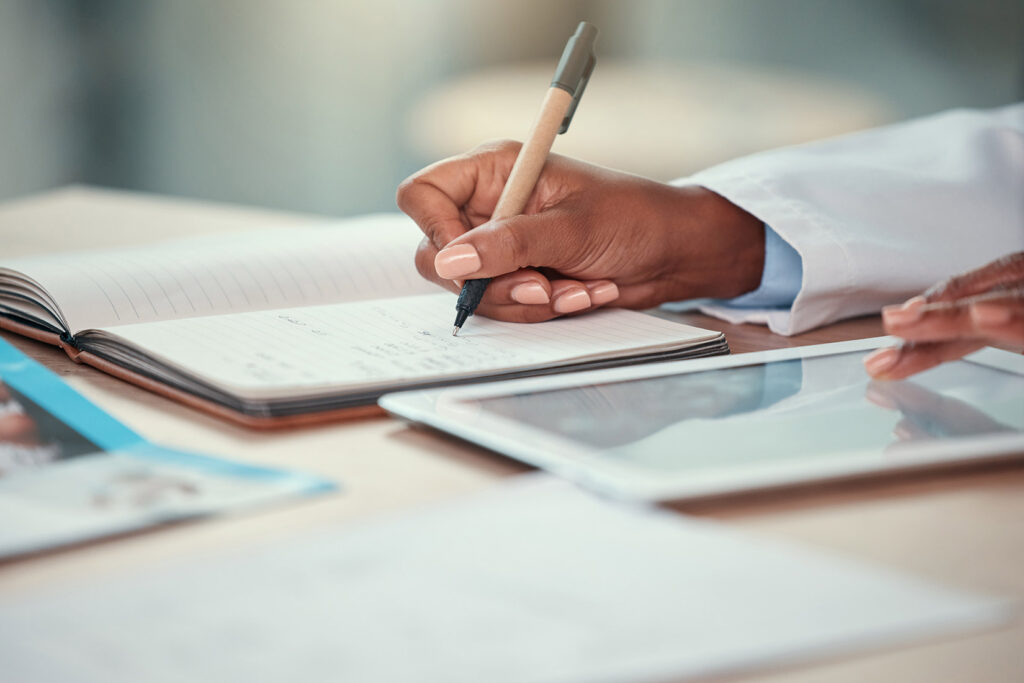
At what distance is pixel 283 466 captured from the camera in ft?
1.69

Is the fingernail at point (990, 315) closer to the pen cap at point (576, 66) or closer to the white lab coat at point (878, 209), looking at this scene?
the white lab coat at point (878, 209)

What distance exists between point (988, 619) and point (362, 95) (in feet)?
12.3

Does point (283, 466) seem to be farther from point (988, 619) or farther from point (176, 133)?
point (176, 133)

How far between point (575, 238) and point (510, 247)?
0.08 m

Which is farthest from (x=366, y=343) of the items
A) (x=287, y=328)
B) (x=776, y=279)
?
(x=776, y=279)

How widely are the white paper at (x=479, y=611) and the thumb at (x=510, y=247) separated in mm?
388

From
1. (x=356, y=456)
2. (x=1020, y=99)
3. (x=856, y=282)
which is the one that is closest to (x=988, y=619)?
(x=356, y=456)

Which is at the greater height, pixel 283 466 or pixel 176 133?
pixel 283 466

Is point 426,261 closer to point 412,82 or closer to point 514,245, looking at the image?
point 514,245

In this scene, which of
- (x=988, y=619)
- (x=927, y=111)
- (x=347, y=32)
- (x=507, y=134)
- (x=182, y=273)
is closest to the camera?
(x=988, y=619)

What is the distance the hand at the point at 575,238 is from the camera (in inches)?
31.4

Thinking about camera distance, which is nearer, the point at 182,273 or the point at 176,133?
the point at 182,273

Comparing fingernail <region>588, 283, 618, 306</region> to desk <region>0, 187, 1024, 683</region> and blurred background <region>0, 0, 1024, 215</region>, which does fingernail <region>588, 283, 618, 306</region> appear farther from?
blurred background <region>0, 0, 1024, 215</region>

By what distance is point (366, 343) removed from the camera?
70 cm
